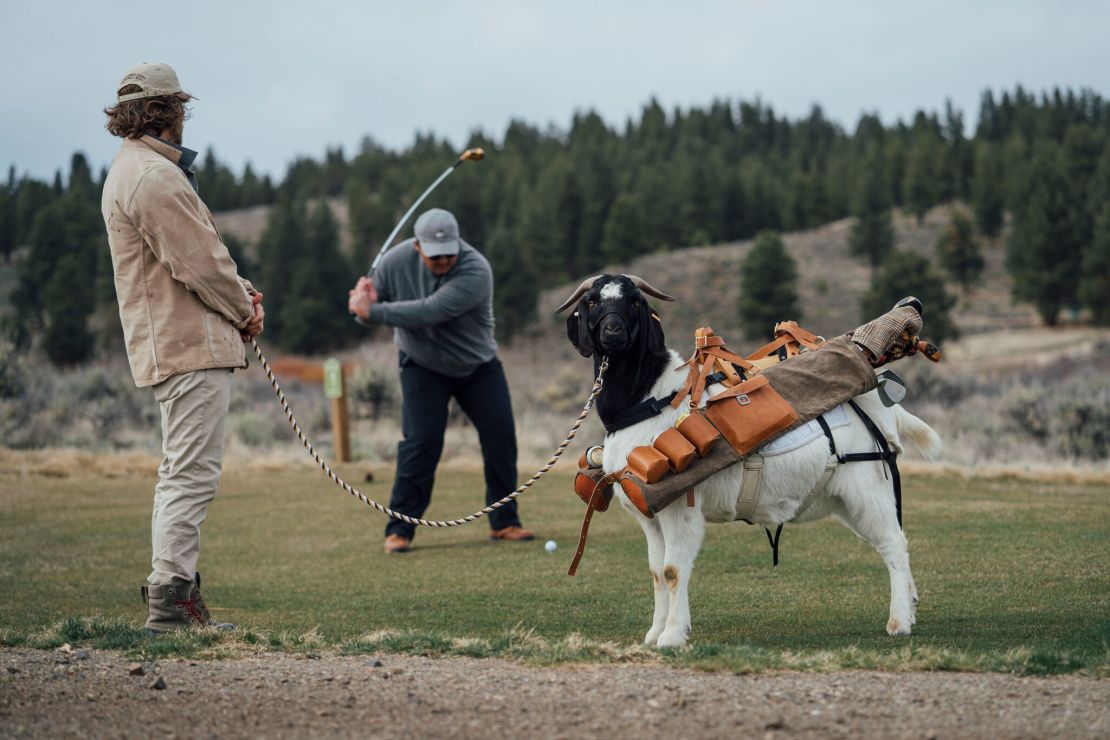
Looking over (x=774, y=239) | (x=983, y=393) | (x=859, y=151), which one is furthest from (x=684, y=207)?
(x=983, y=393)

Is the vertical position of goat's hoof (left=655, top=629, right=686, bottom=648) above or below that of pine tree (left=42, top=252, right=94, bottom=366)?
below

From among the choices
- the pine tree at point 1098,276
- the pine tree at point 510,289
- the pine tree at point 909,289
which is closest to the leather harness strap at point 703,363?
the pine tree at point 909,289

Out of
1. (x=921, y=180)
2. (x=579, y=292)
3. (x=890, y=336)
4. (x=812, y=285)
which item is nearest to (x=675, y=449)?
(x=579, y=292)

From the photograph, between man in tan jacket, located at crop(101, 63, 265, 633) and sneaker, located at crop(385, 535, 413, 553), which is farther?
sneaker, located at crop(385, 535, 413, 553)

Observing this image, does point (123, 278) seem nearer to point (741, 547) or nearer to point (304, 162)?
point (741, 547)

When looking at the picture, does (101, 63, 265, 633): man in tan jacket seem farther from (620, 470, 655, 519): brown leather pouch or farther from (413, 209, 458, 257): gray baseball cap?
(413, 209, 458, 257): gray baseball cap

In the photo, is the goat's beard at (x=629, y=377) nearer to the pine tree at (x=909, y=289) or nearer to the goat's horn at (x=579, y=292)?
the goat's horn at (x=579, y=292)

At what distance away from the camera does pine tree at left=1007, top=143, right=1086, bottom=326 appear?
68375mm

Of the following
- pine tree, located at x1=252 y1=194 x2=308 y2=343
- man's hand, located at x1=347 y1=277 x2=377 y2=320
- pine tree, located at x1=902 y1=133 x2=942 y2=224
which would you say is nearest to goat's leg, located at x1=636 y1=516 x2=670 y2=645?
man's hand, located at x1=347 y1=277 x2=377 y2=320

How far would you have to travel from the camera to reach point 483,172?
10081cm

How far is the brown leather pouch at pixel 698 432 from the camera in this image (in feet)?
19.5

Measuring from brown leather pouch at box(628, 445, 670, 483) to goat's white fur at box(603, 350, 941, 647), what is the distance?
8.0 inches

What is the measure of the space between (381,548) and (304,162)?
5710 inches

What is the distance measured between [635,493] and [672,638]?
2.38 ft
